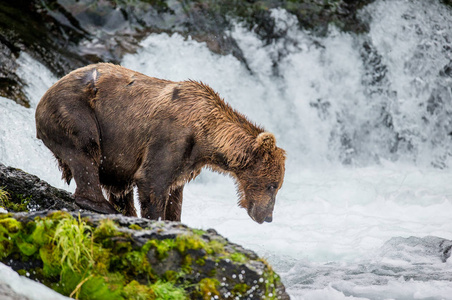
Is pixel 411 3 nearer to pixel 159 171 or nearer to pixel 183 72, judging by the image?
pixel 183 72

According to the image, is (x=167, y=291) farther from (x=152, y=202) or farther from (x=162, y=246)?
(x=152, y=202)

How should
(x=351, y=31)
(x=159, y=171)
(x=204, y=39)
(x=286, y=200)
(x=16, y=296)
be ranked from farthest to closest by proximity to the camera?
(x=351, y=31) < (x=204, y=39) < (x=286, y=200) < (x=159, y=171) < (x=16, y=296)

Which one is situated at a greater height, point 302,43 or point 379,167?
point 302,43

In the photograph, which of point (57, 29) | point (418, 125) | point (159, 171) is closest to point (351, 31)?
point (418, 125)

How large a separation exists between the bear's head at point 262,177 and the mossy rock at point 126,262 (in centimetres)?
203

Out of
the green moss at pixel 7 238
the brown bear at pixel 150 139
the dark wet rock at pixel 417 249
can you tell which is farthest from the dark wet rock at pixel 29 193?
the dark wet rock at pixel 417 249

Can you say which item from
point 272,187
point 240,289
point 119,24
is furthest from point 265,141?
point 119,24

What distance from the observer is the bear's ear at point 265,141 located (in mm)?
6684

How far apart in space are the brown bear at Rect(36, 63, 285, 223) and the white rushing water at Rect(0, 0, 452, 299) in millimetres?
4159

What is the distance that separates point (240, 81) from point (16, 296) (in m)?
12.5

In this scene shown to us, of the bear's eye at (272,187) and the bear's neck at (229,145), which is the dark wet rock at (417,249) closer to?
the bear's eye at (272,187)

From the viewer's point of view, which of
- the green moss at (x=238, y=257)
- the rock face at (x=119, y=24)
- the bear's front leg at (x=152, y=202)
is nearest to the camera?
the green moss at (x=238, y=257)

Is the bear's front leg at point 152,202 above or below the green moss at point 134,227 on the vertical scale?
below

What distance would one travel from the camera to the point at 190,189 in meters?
13.8
